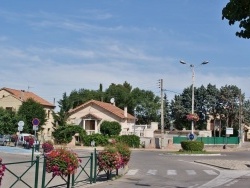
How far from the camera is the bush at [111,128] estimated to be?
6669 cm

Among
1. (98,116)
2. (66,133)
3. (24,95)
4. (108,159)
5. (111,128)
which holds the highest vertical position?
(24,95)

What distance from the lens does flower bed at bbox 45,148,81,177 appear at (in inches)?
542

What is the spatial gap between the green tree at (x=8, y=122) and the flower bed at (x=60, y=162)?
4977 cm

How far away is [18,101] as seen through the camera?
77188 millimetres

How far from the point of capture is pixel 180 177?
A: 20516mm

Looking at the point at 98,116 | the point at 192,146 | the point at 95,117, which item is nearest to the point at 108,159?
the point at 192,146

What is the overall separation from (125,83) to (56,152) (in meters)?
101

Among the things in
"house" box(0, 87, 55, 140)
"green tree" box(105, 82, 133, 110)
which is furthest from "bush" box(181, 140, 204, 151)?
"green tree" box(105, 82, 133, 110)

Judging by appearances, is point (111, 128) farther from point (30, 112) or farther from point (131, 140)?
point (30, 112)

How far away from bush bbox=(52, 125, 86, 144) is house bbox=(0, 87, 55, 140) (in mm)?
13948

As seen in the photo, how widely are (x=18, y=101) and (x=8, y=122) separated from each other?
14282mm

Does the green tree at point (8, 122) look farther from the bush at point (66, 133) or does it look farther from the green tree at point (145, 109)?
the green tree at point (145, 109)

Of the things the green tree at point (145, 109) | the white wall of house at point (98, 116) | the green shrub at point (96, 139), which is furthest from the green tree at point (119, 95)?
the green shrub at point (96, 139)

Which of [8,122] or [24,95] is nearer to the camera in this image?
[8,122]
